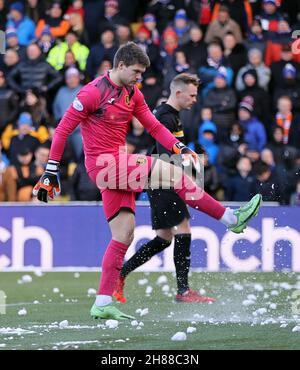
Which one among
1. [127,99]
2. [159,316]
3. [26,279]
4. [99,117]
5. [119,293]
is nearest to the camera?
[99,117]

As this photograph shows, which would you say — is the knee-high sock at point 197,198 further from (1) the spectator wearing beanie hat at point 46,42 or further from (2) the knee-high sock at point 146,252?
(1) the spectator wearing beanie hat at point 46,42

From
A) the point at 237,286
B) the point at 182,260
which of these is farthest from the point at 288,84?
the point at 182,260

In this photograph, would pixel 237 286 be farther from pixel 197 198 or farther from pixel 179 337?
pixel 179 337

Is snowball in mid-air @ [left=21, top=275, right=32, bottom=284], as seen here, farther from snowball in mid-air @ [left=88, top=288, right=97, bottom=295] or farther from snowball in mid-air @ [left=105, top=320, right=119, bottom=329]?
snowball in mid-air @ [left=105, top=320, right=119, bottom=329]

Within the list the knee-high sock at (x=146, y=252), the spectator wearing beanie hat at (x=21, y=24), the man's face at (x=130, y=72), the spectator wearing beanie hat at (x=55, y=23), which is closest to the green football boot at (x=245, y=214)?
the man's face at (x=130, y=72)

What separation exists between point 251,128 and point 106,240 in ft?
11.1

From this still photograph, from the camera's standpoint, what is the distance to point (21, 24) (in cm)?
2053

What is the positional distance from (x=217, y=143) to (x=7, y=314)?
7581 millimetres

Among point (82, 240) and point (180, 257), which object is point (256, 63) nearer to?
point (82, 240)

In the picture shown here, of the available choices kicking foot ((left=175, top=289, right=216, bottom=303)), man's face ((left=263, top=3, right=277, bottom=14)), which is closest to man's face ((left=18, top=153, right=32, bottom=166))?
man's face ((left=263, top=3, right=277, bottom=14))

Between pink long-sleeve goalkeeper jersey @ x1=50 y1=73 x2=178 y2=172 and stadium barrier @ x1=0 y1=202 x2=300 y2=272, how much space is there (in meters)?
5.26

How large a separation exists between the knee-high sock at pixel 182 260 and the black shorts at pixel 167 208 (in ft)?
0.58
